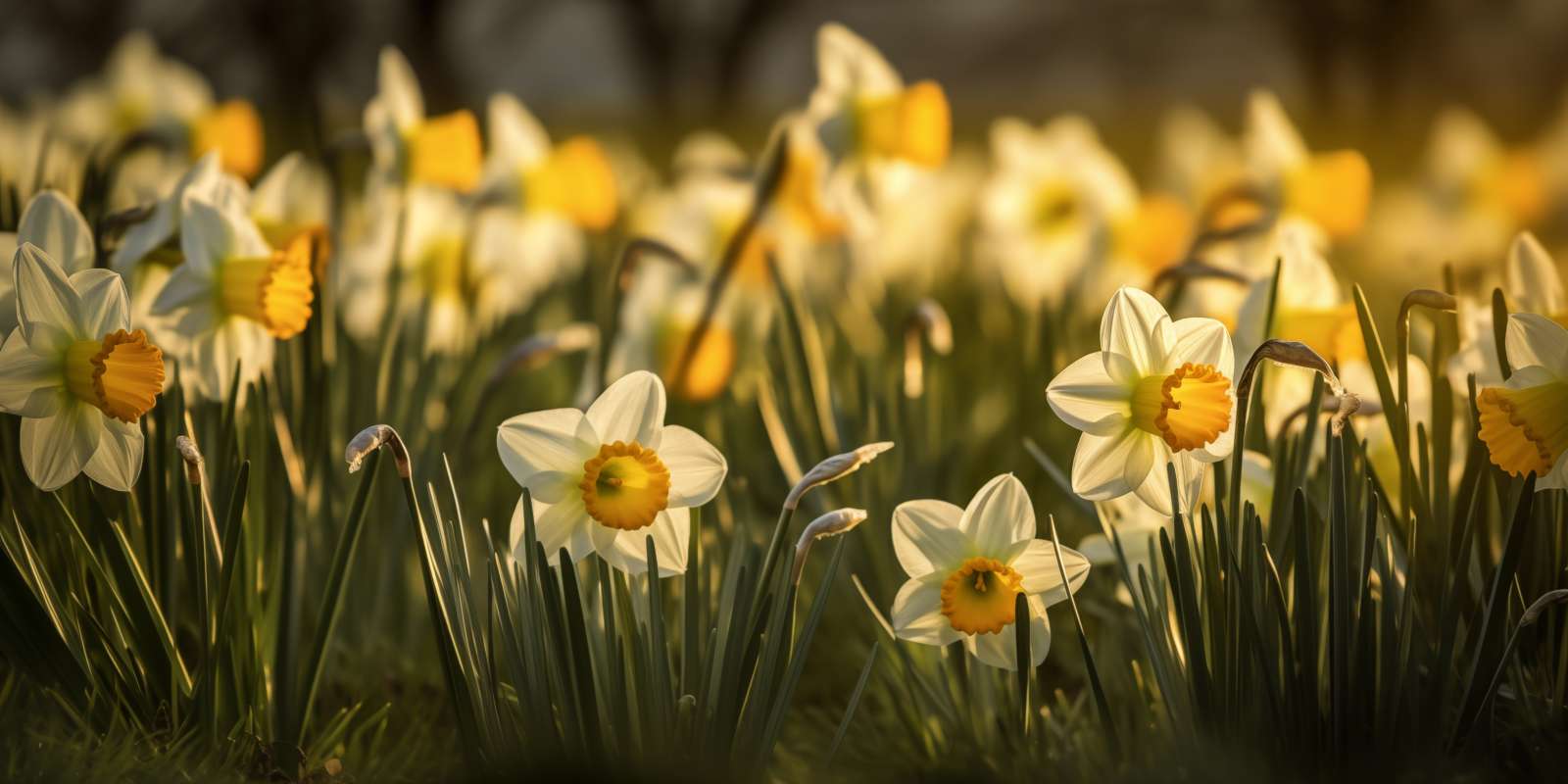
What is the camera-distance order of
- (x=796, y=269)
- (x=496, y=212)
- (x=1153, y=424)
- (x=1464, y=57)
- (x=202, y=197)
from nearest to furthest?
1. (x=1153, y=424)
2. (x=202, y=197)
3. (x=496, y=212)
4. (x=796, y=269)
5. (x=1464, y=57)

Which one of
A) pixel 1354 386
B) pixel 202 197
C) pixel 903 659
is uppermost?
pixel 202 197

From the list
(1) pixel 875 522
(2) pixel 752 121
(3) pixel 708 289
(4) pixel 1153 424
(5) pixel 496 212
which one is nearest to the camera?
(4) pixel 1153 424

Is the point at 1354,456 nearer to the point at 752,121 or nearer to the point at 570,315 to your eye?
the point at 570,315

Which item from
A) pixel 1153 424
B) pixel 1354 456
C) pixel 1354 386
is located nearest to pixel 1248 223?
pixel 1354 386

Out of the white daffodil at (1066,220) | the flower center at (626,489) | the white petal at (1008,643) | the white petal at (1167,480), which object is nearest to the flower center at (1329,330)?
the white petal at (1167,480)

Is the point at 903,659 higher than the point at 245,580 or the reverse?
the reverse

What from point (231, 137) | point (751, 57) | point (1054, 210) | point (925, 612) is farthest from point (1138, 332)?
point (751, 57)
